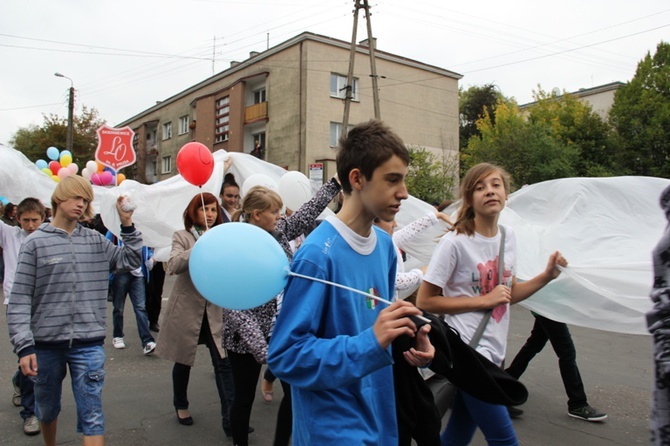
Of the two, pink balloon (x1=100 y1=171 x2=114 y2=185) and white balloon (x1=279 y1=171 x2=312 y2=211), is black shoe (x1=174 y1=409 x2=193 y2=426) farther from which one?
pink balloon (x1=100 y1=171 x2=114 y2=185)

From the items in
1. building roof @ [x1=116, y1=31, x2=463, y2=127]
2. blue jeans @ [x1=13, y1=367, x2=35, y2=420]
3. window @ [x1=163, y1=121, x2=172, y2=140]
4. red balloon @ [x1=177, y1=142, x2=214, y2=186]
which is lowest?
→ blue jeans @ [x1=13, y1=367, x2=35, y2=420]

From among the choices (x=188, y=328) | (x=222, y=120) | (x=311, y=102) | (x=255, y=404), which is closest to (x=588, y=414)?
(x=255, y=404)

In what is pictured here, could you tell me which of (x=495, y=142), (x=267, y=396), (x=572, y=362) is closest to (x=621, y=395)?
(x=572, y=362)

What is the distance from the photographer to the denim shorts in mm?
3134

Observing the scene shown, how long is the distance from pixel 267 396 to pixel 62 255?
2.48 m

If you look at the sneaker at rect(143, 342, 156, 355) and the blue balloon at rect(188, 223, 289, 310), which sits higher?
the blue balloon at rect(188, 223, 289, 310)

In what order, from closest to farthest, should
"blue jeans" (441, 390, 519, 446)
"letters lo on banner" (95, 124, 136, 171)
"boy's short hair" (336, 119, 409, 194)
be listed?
"boy's short hair" (336, 119, 409, 194)
"blue jeans" (441, 390, 519, 446)
"letters lo on banner" (95, 124, 136, 171)

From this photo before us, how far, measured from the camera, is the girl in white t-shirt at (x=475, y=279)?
2.83 m

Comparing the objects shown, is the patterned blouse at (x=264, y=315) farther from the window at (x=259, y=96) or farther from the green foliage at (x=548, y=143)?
the window at (x=259, y=96)

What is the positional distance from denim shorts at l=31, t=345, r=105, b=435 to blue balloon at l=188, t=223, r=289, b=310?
1.81 meters

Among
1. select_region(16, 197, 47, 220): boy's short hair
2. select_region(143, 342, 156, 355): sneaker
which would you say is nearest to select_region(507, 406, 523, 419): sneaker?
select_region(143, 342, 156, 355): sneaker

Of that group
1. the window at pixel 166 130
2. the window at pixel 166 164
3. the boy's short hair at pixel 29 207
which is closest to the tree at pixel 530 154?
the boy's short hair at pixel 29 207

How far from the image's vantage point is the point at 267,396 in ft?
16.3

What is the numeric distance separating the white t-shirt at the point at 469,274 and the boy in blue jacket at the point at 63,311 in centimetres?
211
